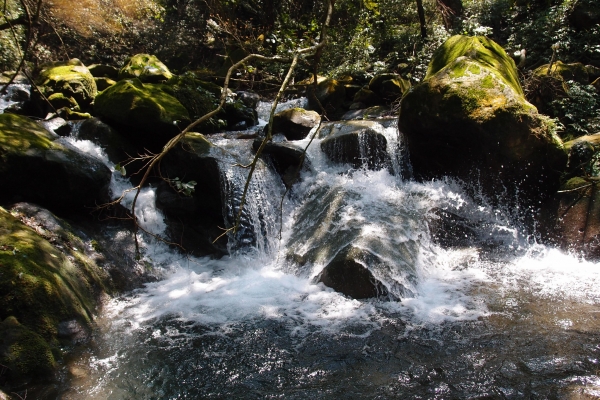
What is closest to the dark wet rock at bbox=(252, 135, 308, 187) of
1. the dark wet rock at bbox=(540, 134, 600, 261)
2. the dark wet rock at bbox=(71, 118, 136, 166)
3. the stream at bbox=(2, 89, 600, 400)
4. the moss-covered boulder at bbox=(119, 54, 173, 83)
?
the stream at bbox=(2, 89, 600, 400)

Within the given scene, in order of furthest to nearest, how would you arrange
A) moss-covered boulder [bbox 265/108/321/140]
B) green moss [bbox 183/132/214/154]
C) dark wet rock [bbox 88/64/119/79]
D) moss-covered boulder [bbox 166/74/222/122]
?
dark wet rock [bbox 88/64/119/79] → moss-covered boulder [bbox 166/74/222/122] → moss-covered boulder [bbox 265/108/321/140] → green moss [bbox 183/132/214/154]

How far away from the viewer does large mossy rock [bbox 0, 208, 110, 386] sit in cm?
386

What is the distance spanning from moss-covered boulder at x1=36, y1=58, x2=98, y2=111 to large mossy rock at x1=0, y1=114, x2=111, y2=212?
98.7 inches

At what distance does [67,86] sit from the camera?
9.75 m

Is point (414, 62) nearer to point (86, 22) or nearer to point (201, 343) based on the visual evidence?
point (201, 343)

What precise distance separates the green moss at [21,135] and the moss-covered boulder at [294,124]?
15.0 feet

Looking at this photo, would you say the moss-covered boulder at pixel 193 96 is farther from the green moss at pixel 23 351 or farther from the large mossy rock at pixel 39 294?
the green moss at pixel 23 351

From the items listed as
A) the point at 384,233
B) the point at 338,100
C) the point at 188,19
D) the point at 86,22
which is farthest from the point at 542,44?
the point at 86,22

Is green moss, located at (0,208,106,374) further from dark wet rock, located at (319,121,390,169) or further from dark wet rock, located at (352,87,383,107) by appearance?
dark wet rock, located at (352,87,383,107)

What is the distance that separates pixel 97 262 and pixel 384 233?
13.7 ft

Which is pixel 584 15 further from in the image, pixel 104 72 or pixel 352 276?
pixel 104 72

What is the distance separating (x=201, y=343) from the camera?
4.65 meters

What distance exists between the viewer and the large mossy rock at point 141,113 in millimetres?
8375

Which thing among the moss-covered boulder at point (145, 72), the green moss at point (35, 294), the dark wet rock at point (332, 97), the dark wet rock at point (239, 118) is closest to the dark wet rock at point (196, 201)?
the green moss at point (35, 294)
